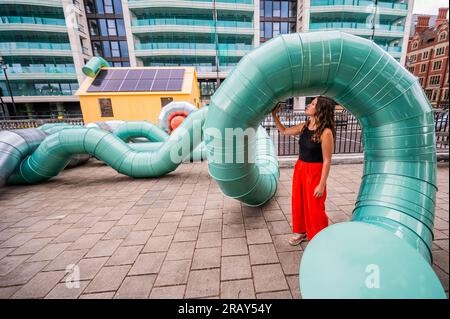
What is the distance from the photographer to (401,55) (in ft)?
89.4

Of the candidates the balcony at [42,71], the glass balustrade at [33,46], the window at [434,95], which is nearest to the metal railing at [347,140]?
the balcony at [42,71]

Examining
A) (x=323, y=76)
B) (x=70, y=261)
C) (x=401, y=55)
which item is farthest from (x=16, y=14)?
(x=401, y=55)

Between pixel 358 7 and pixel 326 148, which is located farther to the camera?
pixel 358 7

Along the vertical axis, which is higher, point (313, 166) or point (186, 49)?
point (186, 49)

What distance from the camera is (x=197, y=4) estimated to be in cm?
2522

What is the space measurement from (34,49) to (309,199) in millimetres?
35382

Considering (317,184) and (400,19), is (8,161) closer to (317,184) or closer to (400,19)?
(317,184)

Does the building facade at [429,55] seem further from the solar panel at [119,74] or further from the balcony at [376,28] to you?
the solar panel at [119,74]

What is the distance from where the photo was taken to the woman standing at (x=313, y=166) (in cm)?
217

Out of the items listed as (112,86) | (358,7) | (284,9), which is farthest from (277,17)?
(112,86)

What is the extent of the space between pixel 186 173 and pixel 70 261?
12.6 ft

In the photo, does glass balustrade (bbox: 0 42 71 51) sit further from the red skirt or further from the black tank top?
the red skirt

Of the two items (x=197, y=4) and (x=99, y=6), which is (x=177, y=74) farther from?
(x=99, y=6)
